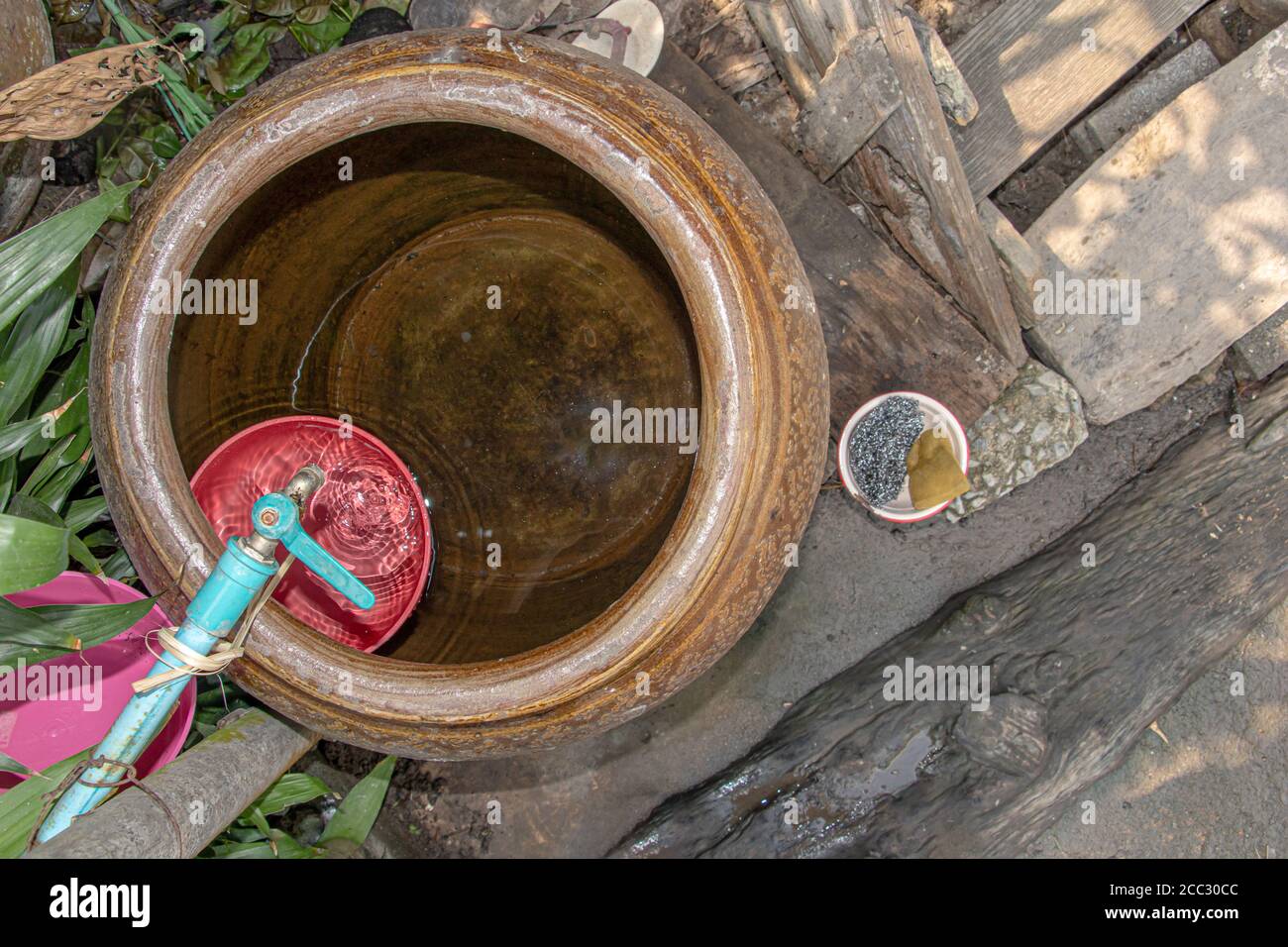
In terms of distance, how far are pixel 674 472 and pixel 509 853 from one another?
1179 mm

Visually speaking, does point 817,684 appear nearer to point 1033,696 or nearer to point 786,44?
point 1033,696

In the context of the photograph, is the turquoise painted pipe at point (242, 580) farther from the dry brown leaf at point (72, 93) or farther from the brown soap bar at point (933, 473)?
the brown soap bar at point (933, 473)

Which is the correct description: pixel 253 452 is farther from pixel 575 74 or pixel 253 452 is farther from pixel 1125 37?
pixel 1125 37

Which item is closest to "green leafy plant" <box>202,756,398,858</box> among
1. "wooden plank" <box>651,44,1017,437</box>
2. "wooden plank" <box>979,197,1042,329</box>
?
"wooden plank" <box>651,44,1017,437</box>

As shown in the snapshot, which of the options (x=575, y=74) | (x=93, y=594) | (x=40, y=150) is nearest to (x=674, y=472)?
(x=575, y=74)

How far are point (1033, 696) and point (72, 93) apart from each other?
2171 millimetres

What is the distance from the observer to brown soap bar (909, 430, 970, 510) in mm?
2199

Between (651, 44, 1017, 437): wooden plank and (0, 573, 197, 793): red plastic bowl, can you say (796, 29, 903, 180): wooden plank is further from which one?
(0, 573, 197, 793): red plastic bowl

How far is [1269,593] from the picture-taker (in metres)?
2.14

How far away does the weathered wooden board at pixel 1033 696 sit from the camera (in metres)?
2.02

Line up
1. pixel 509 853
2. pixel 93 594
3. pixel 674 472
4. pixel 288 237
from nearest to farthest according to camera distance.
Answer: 1. pixel 288 237
2. pixel 674 472
3. pixel 93 594
4. pixel 509 853

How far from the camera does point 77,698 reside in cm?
198

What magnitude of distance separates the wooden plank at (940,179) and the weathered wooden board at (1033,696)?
537 mm

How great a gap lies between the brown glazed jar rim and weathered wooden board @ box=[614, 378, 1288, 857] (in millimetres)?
917
